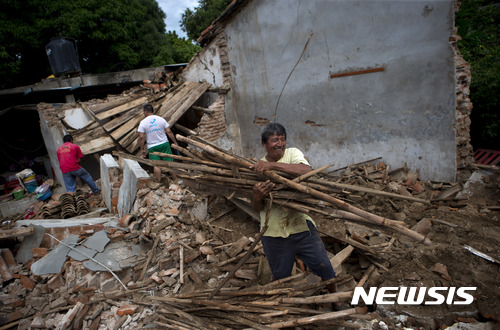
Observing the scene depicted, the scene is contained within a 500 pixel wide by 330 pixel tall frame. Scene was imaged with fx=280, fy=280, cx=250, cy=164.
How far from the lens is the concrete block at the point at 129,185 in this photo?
5.10m

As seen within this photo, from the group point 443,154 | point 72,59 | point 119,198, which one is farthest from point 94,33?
point 443,154

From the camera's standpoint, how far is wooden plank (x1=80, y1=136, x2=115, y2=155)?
729cm

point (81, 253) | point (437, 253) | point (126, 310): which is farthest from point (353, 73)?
point (81, 253)

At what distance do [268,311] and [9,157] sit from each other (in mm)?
13769

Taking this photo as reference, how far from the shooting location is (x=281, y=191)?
8.75 ft

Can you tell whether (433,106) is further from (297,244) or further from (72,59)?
(72,59)

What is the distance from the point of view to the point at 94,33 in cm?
1590

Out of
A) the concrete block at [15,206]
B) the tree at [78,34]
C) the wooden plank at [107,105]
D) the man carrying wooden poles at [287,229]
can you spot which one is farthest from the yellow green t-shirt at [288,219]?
the tree at [78,34]

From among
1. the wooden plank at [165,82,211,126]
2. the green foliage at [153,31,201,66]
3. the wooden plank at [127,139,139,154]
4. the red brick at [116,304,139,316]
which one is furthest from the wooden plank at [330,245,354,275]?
the green foliage at [153,31,201,66]

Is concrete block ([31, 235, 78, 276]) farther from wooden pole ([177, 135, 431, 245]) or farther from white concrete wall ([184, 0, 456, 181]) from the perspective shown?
white concrete wall ([184, 0, 456, 181])

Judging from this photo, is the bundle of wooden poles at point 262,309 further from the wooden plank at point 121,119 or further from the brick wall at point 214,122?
the wooden plank at point 121,119

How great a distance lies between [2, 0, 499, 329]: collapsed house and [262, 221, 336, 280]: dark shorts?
0.17 m

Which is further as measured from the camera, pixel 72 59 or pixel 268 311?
pixel 72 59

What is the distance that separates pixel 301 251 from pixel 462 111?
4972 mm
